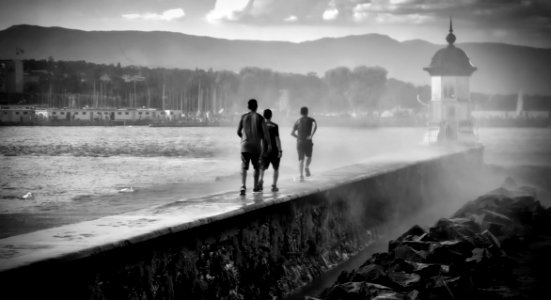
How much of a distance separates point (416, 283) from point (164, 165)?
51867 millimetres

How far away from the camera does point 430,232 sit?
47.8 ft

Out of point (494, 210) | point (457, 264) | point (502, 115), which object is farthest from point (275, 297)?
point (502, 115)

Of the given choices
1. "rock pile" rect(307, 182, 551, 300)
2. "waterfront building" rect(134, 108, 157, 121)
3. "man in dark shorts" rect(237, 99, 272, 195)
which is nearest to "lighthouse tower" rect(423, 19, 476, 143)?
"rock pile" rect(307, 182, 551, 300)

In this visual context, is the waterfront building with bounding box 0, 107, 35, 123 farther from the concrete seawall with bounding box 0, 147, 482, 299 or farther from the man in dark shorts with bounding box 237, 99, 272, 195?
the man in dark shorts with bounding box 237, 99, 272, 195

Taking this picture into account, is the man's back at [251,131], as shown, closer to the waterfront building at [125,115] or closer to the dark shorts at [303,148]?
the dark shorts at [303,148]

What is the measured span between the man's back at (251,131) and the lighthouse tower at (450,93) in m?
32.8

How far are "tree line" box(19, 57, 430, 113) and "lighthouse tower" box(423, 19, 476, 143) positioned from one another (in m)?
137

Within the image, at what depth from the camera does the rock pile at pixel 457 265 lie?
10531 millimetres

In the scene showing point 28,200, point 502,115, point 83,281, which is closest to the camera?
point 83,281

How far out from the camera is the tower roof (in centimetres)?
4388

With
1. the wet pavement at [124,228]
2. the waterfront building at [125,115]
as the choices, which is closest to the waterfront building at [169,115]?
the waterfront building at [125,115]

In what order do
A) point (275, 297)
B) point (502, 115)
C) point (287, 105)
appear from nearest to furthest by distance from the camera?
point (275, 297) < point (287, 105) < point (502, 115)

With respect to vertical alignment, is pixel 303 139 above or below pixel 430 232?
above

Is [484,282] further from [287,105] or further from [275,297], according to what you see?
[287,105]
